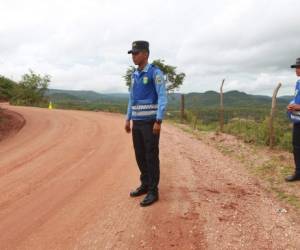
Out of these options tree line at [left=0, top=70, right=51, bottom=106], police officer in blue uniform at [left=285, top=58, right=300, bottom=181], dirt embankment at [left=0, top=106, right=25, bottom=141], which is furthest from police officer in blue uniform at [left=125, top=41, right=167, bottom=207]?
tree line at [left=0, top=70, right=51, bottom=106]

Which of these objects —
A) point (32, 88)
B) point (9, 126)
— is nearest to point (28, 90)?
point (32, 88)

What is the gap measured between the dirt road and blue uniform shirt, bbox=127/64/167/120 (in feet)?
3.91

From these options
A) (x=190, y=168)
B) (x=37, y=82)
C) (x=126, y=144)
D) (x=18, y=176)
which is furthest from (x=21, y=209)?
(x=37, y=82)

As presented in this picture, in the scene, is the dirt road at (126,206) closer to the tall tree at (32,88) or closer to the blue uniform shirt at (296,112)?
the blue uniform shirt at (296,112)

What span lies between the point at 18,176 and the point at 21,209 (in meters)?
1.78

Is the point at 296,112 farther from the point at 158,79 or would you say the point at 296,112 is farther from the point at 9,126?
the point at 9,126

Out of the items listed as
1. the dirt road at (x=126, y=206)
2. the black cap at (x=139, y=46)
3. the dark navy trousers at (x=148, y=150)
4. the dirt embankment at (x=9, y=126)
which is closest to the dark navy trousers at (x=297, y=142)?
the dirt road at (x=126, y=206)

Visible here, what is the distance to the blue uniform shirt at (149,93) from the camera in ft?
16.3

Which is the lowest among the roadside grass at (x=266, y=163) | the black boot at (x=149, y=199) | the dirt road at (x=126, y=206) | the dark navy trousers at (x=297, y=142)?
the roadside grass at (x=266, y=163)

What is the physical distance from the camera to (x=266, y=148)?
32.6ft

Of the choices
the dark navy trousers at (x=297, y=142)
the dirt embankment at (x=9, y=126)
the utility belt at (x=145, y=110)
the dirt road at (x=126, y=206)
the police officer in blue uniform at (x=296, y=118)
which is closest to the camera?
the dirt road at (x=126, y=206)

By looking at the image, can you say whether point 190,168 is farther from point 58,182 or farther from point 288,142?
point 288,142

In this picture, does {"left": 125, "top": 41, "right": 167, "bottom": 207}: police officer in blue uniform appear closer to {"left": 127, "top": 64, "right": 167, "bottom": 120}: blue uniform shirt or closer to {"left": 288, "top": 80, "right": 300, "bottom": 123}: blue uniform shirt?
{"left": 127, "top": 64, "right": 167, "bottom": 120}: blue uniform shirt

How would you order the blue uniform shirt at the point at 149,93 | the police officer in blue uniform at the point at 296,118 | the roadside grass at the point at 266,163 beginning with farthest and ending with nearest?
1. the police officer in blue uniform at the point at 296,118
2. the roadside grass at the point at 266,163
3. the blue uniform shirt at the point at 149,93
